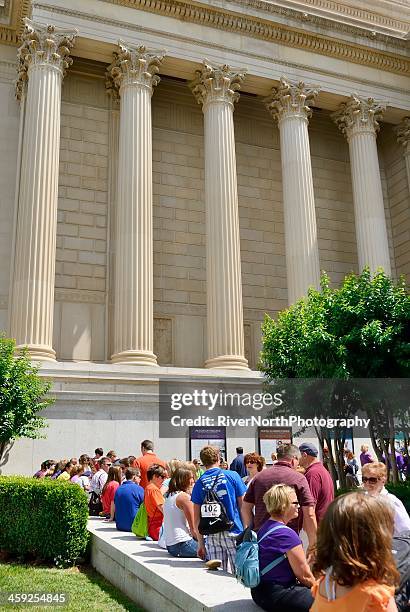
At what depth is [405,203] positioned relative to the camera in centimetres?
3083

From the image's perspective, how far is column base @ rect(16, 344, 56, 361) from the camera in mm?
20031

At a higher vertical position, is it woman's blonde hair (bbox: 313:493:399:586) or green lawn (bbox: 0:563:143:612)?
woman's blonde hair (bbox: 313:493:399:586)

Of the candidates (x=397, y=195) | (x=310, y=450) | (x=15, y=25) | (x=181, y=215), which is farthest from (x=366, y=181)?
(x=310, y=450)

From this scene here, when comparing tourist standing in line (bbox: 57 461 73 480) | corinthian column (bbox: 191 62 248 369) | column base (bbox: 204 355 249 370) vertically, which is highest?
corinthian column (bbox: 191 62 248 369)

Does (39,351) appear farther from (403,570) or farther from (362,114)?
(362,114)

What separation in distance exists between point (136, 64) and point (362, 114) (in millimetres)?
10774

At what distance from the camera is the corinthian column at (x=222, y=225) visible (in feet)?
76.6

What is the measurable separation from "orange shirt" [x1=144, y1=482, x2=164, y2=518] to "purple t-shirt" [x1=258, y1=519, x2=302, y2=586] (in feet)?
16.1

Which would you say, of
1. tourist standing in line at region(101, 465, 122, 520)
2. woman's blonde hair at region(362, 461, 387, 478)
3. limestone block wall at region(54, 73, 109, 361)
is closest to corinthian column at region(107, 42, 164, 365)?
limestone block wall at region(54, 73, 109, 361)

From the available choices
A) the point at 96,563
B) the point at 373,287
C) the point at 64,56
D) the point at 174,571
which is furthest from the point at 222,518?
the point at 64,56

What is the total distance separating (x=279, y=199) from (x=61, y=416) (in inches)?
635

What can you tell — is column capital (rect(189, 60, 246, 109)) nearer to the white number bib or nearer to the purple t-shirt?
the white number bib

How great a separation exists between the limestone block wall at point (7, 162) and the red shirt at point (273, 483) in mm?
18752

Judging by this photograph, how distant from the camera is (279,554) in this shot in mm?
5172
